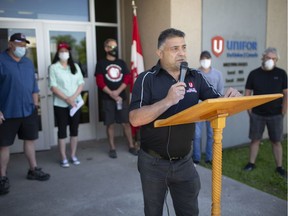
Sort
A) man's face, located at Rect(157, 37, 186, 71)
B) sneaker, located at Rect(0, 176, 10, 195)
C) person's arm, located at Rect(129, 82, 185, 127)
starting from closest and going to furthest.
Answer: person's arm, located at Rect(129, 82, 185, 127), man's face, located at Rect(157, 37, 186, 71), sneaker, located at Rect(0, 176, 10, 195)

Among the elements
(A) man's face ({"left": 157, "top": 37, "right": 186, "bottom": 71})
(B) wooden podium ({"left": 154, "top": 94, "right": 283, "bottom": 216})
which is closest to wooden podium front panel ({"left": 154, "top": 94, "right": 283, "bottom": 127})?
(B) wooden podium ({"left": 154, "top": 94, "right": 283, "bottom": 216})

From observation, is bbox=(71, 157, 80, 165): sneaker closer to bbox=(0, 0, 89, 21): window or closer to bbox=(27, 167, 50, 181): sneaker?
bbox=(27, 167, 50, 181): sneaker

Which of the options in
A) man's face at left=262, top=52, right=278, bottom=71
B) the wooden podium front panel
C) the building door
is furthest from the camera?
the building door

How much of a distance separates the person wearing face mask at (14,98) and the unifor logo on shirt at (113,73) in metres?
1.57

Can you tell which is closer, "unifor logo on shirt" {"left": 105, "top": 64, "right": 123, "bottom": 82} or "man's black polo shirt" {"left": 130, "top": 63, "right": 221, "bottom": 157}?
"man's black polo shirt" {"left": 130, "top": 63, "right": 221, "bottom": 157}

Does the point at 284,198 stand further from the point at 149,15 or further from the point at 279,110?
the point at 149,15

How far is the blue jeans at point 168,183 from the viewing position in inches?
89.8

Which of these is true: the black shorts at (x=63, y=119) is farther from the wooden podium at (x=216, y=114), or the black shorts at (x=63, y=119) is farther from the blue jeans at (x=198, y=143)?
the wooden podium at (x=216, y=114)

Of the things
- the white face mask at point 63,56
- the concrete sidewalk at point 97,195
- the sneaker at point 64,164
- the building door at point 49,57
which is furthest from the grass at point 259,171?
the white face mask at point 63,56

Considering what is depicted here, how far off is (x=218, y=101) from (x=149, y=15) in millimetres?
4650

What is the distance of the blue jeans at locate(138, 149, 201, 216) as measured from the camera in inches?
89.8

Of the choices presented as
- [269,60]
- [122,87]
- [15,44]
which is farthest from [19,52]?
[269,60]

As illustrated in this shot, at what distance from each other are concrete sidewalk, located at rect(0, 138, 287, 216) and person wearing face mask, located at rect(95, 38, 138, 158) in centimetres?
76

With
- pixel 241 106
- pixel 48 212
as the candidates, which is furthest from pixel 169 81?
pixel 48 212
